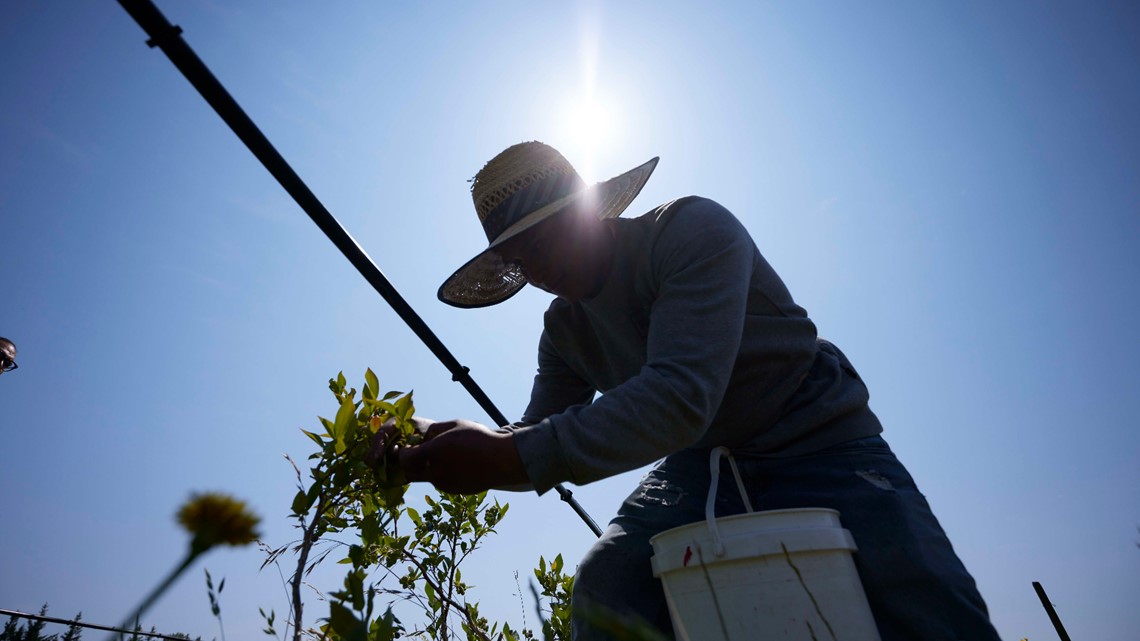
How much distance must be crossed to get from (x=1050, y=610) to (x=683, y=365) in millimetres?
3382

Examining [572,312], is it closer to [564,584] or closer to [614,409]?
[614,409]

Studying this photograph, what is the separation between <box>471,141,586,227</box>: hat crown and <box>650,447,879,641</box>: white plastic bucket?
121 cm

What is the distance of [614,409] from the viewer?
130 centimetres

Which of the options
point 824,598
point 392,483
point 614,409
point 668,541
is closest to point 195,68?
point 392,483

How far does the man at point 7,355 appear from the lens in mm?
4539

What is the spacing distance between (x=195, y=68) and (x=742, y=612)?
1.56m

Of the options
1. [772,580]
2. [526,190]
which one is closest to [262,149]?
[526,190]

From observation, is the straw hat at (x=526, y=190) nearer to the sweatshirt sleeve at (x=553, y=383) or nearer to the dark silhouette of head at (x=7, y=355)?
the sweatshirt sleeve at (x=553, y=383)

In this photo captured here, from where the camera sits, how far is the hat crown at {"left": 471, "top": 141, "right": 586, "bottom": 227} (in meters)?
2.10

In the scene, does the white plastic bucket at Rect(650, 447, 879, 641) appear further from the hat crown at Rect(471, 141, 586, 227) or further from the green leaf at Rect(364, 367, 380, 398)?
the hat crown at Rect(471, 141, 586, 227)

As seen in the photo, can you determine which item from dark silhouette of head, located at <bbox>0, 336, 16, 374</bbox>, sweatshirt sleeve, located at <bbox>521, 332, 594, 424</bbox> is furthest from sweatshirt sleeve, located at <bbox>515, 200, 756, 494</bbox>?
dark silhouette of head, located at <bbox>0, 336, 16, 374</bbox>

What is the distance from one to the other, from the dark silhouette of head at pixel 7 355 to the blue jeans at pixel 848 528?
195 inches

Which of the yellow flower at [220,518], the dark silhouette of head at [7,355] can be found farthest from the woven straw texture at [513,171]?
the dark silhouette of head at [7,355]

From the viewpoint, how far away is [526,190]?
207 cm
